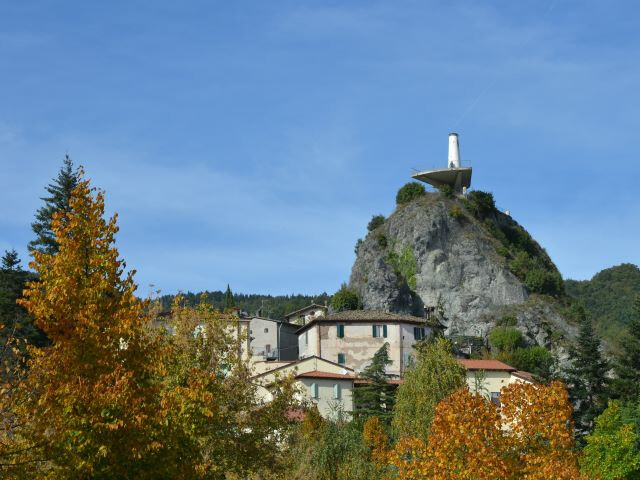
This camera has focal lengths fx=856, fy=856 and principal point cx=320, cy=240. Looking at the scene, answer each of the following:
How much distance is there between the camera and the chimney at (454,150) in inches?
4451

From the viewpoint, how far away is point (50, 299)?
40.9ft

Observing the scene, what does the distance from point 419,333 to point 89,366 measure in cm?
6870

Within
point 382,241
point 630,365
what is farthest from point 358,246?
point 630,365

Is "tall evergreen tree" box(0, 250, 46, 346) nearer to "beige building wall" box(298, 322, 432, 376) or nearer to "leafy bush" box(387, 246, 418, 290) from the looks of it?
"beige building wall" box(298, 322, 432, 376)

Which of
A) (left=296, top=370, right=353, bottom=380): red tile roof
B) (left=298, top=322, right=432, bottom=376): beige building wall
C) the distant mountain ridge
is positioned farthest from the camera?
the distant mountain ridge

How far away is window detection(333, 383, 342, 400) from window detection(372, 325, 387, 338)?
645 inches

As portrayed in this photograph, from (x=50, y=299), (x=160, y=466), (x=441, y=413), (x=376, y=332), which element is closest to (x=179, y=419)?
(x=160, y=466)

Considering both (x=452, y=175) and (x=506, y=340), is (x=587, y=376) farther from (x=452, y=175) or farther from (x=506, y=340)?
(x=452, y=175)

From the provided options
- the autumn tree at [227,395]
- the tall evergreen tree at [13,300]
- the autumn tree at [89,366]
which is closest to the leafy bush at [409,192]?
the tall evergreen tree at [13,300]

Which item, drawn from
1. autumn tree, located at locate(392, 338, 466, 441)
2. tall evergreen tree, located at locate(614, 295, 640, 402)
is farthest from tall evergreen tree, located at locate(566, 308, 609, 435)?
autumn tree, located at locate(392, 338, 466, 441)

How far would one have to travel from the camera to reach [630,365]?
54.9 meters

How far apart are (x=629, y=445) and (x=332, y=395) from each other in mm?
26646

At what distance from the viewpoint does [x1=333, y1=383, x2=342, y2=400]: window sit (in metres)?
60.8

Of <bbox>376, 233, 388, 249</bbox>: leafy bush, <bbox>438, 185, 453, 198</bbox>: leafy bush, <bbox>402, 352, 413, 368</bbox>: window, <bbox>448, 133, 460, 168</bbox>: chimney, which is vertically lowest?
<bbox>402, 352, 413, 368</bbox>: window
